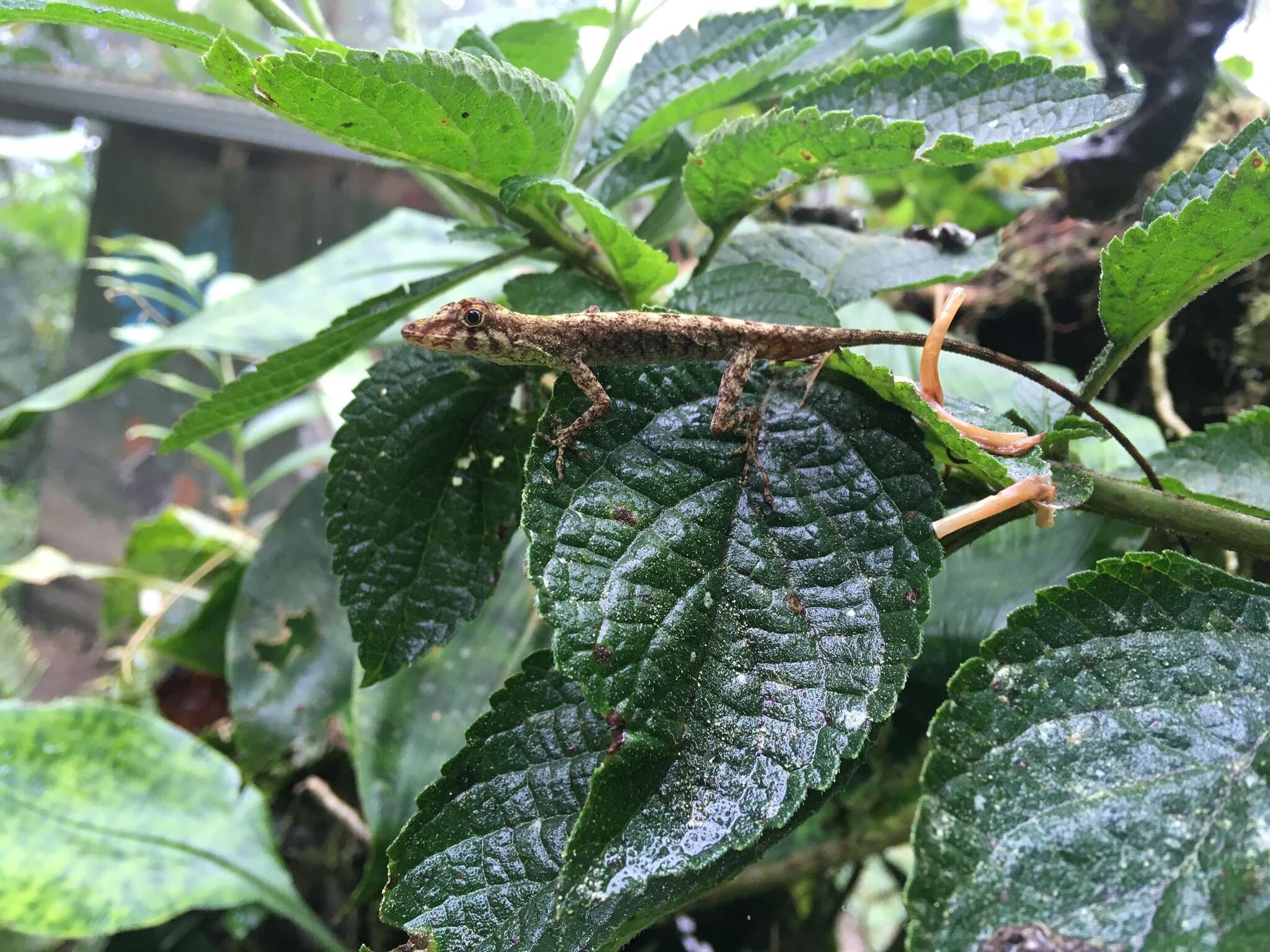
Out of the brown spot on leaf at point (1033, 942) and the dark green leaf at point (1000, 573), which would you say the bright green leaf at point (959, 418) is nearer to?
the dark green leaf at point (1000, 573)

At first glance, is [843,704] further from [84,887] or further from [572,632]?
[84,887]

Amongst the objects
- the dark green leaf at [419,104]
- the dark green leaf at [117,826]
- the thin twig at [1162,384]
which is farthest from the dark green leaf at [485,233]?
the thin twig at [1162,384]

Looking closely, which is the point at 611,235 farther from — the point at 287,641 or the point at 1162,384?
the point at 1162,384

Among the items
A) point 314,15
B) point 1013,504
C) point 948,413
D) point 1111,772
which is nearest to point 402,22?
point 314,15

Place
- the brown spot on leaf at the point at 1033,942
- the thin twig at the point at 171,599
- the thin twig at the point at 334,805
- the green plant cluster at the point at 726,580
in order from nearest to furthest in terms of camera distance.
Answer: the brown spot on leaf at the point at 1033,942 < the green plant cluster at the point at 726,580 < the thin twig at the point at 334,805 < the thin twig at the point at 171,599

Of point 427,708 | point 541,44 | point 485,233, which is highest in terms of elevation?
point 541,44

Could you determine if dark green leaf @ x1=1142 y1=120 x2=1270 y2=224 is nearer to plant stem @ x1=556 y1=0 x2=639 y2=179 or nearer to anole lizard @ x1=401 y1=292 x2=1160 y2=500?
anole lizard @ x1=401 y1=292 x2=1160 y2=500

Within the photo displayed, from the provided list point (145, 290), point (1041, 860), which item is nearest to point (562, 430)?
point (1041, 860)
